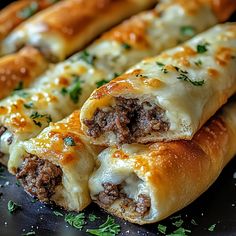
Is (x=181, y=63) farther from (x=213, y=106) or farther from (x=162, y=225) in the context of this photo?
(x=162, y=225)

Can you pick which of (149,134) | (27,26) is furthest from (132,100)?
(27,26)

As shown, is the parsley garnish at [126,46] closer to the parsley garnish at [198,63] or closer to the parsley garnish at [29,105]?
the parsley garnish at [198,63]

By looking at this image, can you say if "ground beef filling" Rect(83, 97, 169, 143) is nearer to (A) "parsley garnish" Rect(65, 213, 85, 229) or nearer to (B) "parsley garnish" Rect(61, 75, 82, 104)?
(A) "parsley garnish" Rect(65, 213, 85, 229)

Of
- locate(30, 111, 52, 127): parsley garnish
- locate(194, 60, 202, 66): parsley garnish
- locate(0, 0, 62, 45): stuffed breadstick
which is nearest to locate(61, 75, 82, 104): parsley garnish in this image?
locate(30, 111, 52, 127): parsley garnish

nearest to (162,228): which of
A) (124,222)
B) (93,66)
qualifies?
(124,222)

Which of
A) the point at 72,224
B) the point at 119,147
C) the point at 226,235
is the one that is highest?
the point at 119,147
